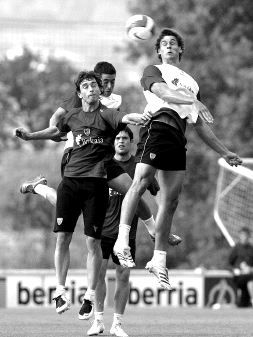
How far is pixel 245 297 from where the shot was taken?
95.8 ft

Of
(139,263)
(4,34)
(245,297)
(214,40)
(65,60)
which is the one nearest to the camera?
(245,297)

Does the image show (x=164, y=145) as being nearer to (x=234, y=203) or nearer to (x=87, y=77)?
(x=87, y=77)

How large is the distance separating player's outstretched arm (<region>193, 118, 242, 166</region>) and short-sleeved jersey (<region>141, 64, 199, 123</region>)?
0.80ft

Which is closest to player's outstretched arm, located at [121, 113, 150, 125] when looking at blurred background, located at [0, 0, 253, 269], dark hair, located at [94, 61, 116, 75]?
dark hair, located at [94, 61, 116, 75]

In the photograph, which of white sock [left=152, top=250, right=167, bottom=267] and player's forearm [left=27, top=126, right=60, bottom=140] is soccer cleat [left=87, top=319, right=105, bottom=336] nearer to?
white sock [left=152, top=250, right=167, bottom=267]

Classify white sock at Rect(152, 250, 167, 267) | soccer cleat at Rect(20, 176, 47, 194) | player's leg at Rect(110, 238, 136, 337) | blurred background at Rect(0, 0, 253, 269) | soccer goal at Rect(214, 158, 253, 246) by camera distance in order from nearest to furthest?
white sock at Rect(152, 250, 167, 267) < player's leg at Rect(110, 238, 136, 337) < soccer cleat at Rect(20, 176, 47, 194) < soccer goal at Rect(214, 158, 253, 246) < blurred background at Rect(0, 0, 253, 269)

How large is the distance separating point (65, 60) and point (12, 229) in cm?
1675

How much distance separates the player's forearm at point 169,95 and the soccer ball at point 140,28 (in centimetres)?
184

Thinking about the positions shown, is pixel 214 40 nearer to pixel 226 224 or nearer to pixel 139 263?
pixel 139 263

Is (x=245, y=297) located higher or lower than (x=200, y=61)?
lower

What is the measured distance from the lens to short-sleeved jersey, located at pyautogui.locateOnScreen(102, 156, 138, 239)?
15.1 m

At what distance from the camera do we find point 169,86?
13414 millimetres

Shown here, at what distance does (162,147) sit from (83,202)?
1.19 metres

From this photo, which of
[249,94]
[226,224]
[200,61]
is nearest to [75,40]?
[200,61]
